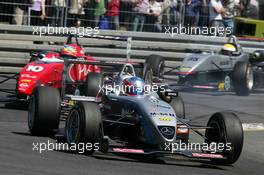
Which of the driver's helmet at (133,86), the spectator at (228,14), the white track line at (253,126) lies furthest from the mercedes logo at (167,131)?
the spectator at (228,14)

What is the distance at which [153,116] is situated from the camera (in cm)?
1050

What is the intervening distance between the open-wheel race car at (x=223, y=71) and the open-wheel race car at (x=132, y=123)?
25.4 feet

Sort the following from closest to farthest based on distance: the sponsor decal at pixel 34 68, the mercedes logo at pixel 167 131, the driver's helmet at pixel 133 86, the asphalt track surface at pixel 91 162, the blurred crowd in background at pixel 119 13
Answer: the asphalt track surface at pixel 91 162 → the mercedes logo at pixel 167 131 → the driver's helmet at pixel 133 86 → the sponsor decal at pixel 34 68 → the blurred crowd in background at pixel 119 13

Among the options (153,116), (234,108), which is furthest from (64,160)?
(234,108)

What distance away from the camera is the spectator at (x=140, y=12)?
21.4 metres

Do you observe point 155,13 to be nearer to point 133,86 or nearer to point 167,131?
point 133,86

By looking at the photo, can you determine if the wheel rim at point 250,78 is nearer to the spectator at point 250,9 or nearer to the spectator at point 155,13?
the spectator at point 155,13

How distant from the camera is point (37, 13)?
20.9m

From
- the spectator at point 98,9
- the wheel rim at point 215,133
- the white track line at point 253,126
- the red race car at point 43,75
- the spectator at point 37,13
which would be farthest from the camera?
the spectator at point 98,9

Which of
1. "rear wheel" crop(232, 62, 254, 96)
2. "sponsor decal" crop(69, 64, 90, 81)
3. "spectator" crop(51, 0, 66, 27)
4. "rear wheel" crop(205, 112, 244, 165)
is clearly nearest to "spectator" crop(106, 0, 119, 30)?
"spectator" crop(51, 0, 66, 27)

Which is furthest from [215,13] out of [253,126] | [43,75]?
[43,75]

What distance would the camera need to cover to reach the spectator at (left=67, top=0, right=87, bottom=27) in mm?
21094

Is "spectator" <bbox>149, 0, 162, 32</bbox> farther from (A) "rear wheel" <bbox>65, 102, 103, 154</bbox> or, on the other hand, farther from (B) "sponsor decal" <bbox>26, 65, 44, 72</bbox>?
(A) "rear wheel" <bbox>65, 102, 103, 154</bbox>

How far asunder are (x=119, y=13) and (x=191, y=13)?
6.13 feet
